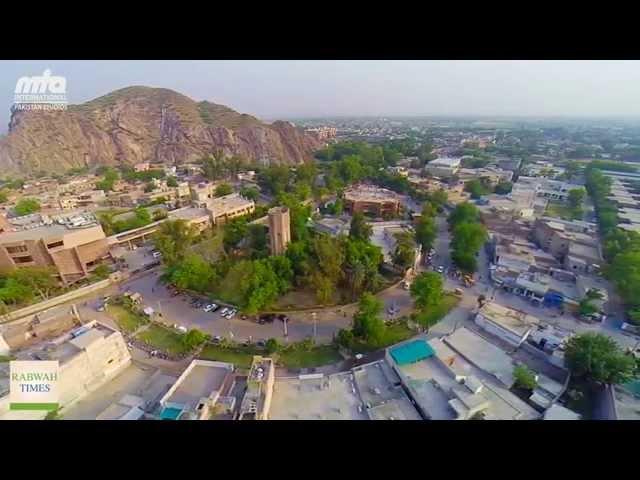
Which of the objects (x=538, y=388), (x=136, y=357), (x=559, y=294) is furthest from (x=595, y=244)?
(x=136, y=357)

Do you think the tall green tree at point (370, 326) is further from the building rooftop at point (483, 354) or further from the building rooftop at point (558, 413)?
the building rooftop at point (558, 413)

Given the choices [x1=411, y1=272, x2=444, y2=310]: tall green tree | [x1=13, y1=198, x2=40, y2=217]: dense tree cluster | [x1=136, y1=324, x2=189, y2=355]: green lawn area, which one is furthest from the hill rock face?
[x1=411, y1=272, x2=444, y2=310]: tall green tree

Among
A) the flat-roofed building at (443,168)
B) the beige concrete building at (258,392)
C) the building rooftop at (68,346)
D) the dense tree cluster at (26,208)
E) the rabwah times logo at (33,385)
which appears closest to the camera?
the rabwah times logo at (33,385)

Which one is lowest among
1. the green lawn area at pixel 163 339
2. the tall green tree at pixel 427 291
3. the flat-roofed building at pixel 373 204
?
the green lawn area at pixel 163 339

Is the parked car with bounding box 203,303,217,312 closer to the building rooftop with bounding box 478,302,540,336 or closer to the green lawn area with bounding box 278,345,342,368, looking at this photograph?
the green lawn area with bounding box 278,345,342,368

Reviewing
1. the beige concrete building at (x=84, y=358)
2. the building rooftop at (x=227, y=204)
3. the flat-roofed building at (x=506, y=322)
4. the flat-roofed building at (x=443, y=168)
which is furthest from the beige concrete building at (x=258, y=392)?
the flat-roofed building at (x=443, y=168)

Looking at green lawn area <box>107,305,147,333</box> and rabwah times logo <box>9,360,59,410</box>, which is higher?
rabwah times logo <box>9,360,59,410</box>
